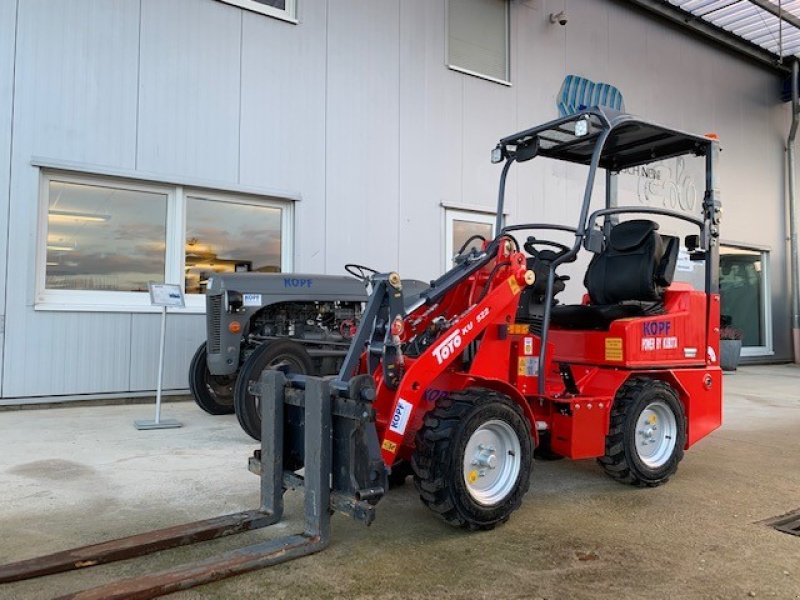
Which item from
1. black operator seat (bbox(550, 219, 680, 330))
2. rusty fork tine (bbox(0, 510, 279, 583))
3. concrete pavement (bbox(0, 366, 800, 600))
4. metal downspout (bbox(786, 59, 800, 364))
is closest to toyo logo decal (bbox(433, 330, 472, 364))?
concrete pavement (bbox(0, 366, 800, 600))

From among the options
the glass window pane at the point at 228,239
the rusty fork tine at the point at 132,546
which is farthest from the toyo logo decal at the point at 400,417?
the glass window pane at the point at 228,239

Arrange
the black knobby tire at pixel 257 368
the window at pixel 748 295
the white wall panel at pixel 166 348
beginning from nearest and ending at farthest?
the black knobby tire at pixel 257 368
the white wall panel at pixel 166 348
the window at pixel 748 295

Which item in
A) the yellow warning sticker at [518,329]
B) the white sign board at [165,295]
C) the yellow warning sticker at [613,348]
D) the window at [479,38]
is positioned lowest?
the yellow warning sticker at [613,348]

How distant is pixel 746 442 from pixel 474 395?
385cm

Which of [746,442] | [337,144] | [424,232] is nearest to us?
[746,442]

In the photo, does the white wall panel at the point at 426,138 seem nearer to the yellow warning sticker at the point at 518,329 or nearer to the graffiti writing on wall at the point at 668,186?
the graffiti writing on wall at the point at 668,186

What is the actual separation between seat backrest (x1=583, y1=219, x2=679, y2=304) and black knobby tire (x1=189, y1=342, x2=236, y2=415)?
12.8 ft

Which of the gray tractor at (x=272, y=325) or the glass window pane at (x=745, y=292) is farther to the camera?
the glass window pane at (x=745, y=292)

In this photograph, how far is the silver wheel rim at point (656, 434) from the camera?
4430 millimetres

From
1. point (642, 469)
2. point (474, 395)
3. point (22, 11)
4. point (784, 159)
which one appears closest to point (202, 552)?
point (474, 395)

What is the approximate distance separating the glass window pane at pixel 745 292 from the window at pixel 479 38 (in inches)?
297

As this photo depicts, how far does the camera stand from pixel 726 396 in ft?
30.4

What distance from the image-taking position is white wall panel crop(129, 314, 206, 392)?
24.8ft

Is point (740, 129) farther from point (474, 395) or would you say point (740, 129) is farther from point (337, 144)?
point (474, 395)
